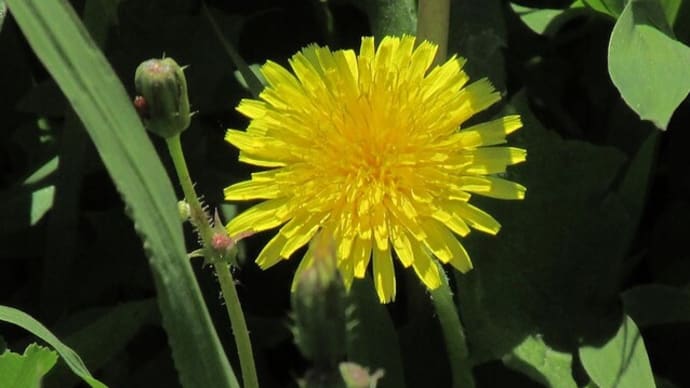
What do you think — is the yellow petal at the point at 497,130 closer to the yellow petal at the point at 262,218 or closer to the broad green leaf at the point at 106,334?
the yellow petal at the point at 262,218

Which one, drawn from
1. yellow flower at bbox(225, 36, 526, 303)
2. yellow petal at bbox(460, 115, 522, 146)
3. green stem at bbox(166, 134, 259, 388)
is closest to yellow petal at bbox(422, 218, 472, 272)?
yellow flower at bbox(225, 36, 526, 303)

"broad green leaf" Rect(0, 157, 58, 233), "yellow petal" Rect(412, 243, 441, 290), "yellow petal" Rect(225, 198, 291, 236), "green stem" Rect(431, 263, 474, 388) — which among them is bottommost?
"green stem" Rect(431, 263, 474, 388)

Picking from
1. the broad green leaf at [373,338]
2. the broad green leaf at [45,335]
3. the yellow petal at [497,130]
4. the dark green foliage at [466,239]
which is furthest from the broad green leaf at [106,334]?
the yellow petal at [497,130]

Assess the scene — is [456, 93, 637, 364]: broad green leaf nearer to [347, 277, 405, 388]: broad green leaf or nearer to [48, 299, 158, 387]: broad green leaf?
[347, 277, 405, 388]: broad green leaf

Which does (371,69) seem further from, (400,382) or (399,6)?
(400,382)

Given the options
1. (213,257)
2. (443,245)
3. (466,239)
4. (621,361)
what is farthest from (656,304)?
(213,257)

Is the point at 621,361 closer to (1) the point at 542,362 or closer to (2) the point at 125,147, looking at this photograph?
(1) the point at 542,362

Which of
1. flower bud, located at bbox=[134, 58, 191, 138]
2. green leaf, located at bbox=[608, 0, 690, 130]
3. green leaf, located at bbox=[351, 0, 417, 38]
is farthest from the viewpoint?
green leaf, located at bbox=[351, 0, 417, 38]
